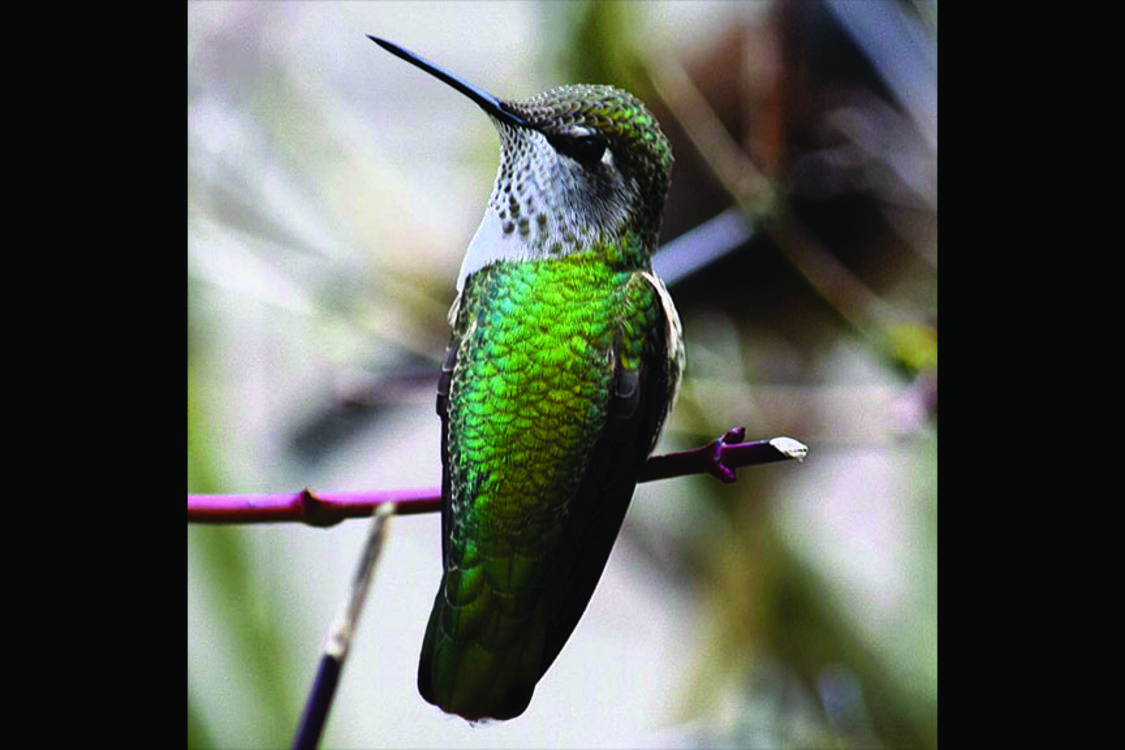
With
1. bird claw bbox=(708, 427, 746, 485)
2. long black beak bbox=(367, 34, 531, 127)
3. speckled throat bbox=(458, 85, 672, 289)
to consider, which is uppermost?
long black beak bbox=(367, 34, 531, 127)

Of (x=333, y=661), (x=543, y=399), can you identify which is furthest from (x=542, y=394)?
(x=333, y=661)

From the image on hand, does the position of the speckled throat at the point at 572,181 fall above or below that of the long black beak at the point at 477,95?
below

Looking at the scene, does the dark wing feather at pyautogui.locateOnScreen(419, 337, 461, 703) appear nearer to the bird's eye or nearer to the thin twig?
the thin twig

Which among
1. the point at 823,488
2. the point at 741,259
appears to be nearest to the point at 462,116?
the point at 741,259

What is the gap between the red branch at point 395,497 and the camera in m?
1.10

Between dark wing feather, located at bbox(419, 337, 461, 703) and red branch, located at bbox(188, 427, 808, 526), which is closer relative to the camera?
red branch, located at bbox(188, 427, 808, 526)

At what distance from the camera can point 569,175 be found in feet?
4.34

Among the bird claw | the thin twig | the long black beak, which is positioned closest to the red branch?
the bird claw

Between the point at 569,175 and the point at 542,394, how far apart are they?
0.83 feet

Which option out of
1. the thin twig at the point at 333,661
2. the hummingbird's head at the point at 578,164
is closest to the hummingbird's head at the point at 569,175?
the hummingbird's head at the point at 578,164

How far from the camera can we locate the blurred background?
1454 millimetres

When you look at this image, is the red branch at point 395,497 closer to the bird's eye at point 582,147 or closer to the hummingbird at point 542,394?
the hummingbird at point 542,394

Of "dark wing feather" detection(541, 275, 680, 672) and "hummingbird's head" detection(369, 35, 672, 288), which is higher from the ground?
"hummingbird's head" detection(369, 35, 672, 288)

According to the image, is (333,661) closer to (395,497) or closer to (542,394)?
(395,497)
